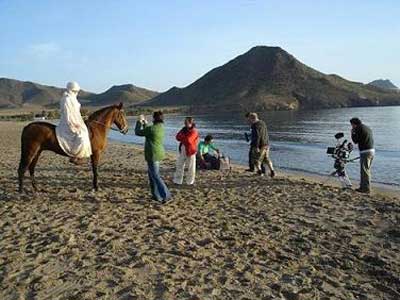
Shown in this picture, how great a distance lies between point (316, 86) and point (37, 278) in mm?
161314

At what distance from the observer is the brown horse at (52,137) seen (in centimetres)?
1140

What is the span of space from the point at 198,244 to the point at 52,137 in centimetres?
529

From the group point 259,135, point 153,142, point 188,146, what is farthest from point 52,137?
point 259,135

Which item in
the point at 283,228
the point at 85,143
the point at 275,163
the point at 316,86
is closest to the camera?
the point at 283,228

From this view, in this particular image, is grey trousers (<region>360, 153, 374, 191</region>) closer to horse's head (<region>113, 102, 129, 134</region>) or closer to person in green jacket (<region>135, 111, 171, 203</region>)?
person in green jacket (<region>135, 111, 171, 203</region>)

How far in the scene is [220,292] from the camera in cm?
595

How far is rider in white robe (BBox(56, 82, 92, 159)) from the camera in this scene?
11172 mm

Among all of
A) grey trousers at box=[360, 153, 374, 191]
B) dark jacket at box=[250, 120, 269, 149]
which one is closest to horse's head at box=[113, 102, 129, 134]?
dark jacket at box=[250, 120, 269, 149]

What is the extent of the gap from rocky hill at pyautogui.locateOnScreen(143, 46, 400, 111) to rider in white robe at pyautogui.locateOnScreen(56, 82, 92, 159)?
399ft

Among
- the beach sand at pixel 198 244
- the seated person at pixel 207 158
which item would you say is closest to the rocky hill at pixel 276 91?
the seated person at pixel 207 158

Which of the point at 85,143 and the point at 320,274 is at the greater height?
the point at 85,143

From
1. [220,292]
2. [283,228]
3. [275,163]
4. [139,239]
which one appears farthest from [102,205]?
[275,163]

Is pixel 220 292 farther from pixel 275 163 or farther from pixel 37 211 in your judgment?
pixel 275 163

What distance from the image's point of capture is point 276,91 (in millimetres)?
159375
